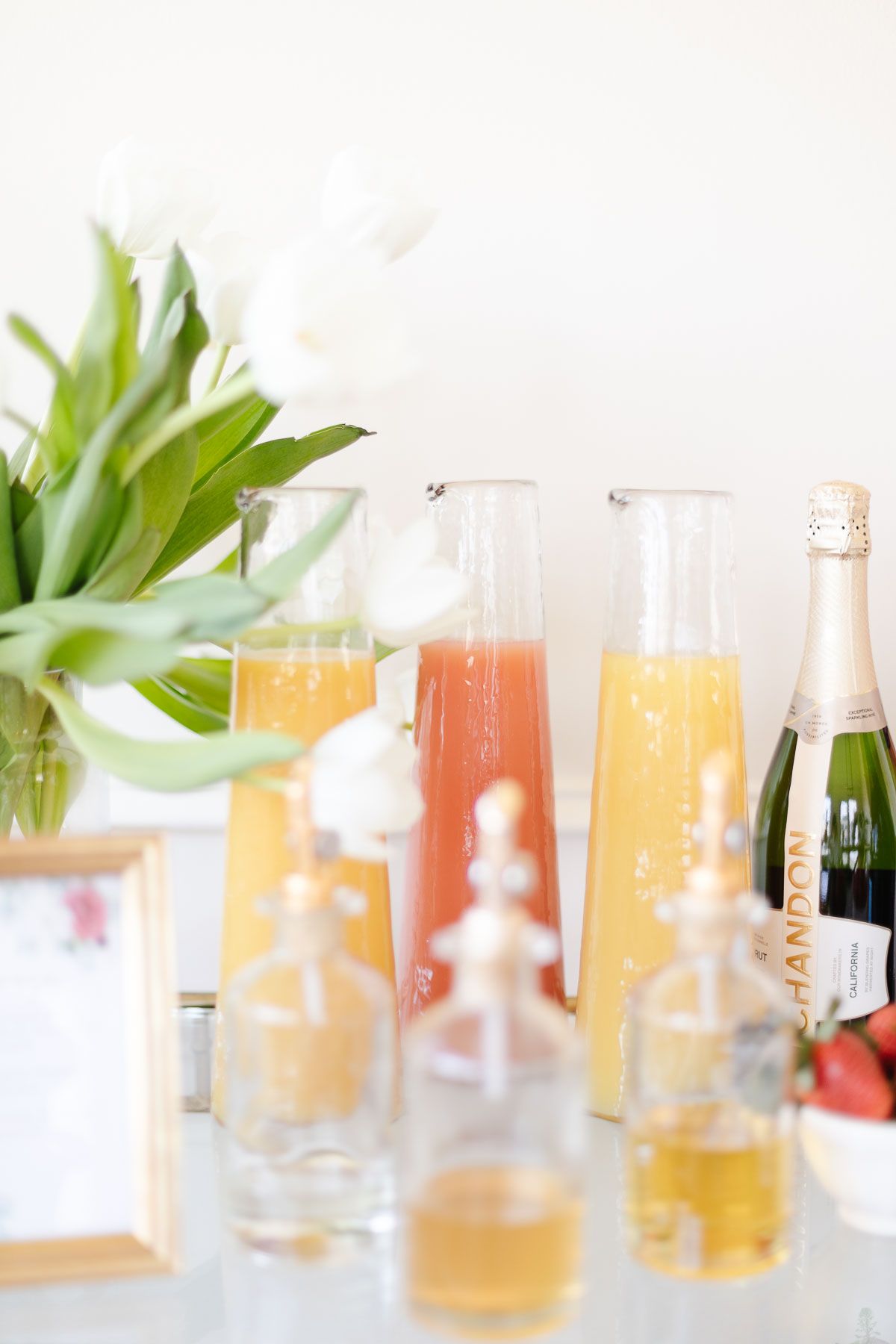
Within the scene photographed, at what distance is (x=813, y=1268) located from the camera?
0.56m

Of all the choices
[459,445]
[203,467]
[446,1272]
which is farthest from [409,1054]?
[459,445]

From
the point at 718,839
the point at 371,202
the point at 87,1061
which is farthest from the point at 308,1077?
the point at 371,202

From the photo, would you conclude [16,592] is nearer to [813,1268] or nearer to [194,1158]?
[194,1158]

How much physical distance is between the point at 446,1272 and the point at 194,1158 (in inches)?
10.2

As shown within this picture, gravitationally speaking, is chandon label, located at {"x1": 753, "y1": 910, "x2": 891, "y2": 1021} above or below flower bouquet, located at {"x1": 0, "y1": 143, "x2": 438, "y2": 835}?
below

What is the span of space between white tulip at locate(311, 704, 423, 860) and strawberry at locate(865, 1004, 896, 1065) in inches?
9.2

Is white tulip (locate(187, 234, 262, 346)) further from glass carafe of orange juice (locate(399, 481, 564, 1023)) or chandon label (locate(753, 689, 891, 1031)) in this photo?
chandon label (locate(753, 689, 891, 1031))

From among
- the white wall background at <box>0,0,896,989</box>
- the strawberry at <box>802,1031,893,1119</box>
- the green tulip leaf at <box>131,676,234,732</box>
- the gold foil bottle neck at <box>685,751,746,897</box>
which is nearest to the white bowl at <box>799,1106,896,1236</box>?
the strawberry at <box>802,1031,893,1119</box>

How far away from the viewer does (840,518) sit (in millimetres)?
721

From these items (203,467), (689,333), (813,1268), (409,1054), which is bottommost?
(813,1268)

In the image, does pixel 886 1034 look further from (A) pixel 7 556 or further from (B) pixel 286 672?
(A) pixel 7 556

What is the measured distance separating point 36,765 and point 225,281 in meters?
0.26

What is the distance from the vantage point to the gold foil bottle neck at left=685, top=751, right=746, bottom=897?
49 centimetres

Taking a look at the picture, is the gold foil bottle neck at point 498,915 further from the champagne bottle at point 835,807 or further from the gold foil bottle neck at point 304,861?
the champagne bottle at point 835,807
